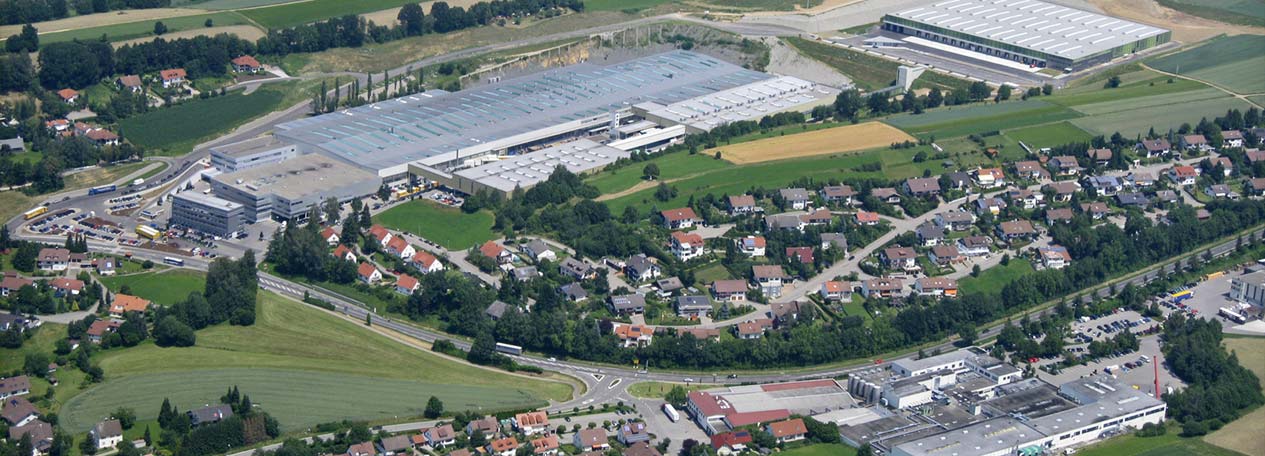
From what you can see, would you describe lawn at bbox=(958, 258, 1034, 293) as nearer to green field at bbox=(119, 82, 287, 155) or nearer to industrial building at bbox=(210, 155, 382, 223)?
industrial building at bbox=(210, 155, 382, 223)

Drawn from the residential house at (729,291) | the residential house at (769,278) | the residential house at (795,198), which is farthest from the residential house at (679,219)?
the residential house at (729,291)

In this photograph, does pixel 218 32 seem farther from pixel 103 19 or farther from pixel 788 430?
pixel 788 430

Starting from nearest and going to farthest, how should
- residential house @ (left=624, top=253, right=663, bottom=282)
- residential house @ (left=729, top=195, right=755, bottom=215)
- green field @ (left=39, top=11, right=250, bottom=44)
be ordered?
residential house @ (left=624, top=253, right=663, bottom=282)
residential house @ (left=729, top=195, right=755, bottom=215)
green field @ (left=39, top=11, right=250, bottom=44)

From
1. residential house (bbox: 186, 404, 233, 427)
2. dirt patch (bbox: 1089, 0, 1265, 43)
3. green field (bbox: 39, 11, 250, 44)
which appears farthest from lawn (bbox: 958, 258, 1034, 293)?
green field (bbox: 39, 11, 250, 44)

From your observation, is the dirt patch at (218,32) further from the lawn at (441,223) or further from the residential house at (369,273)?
the residential house at (369,273)

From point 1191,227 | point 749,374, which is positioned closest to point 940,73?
point 1191,227

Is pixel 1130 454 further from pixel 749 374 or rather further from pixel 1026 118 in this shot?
pixel 1026 118
